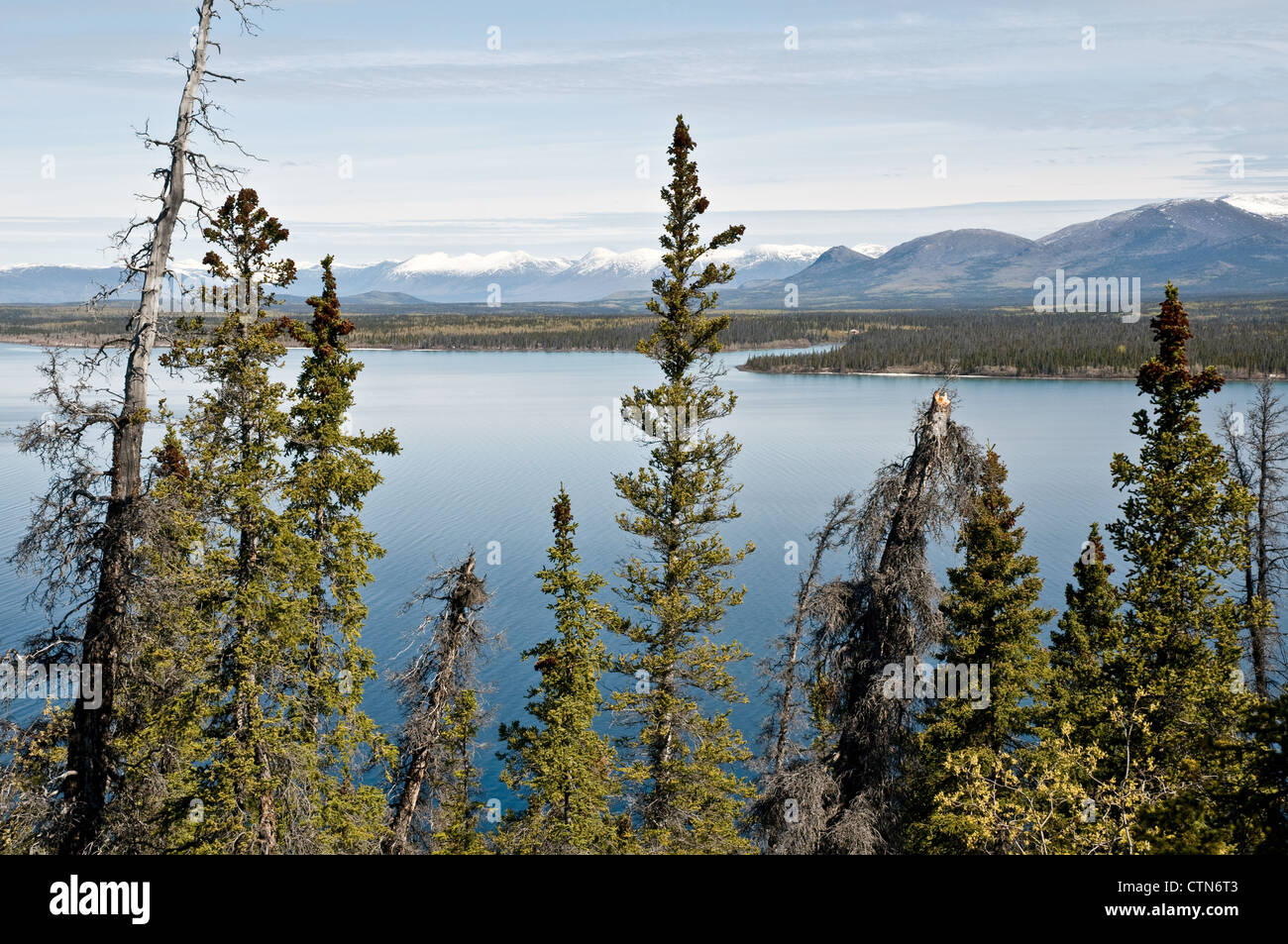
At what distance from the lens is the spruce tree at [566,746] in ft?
83.0

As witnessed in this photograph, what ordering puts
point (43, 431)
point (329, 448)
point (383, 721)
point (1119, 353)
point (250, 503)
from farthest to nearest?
point (1119, 353)
point (383, 721)
point (329, 448)
point (250, 503)
point (43, 431)

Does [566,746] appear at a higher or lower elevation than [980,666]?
lower

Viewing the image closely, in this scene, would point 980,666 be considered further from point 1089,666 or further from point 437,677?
point 437,677

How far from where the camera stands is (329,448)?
80.2ft

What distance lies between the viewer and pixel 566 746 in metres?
25.9

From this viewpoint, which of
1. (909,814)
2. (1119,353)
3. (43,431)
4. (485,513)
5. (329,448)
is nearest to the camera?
(43,431)

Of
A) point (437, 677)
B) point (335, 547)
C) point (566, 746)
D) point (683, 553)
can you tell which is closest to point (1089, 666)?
point (683, 553)

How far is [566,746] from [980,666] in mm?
11249

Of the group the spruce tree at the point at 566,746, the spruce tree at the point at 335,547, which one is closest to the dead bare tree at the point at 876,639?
the spruce tree at the point at 566,746

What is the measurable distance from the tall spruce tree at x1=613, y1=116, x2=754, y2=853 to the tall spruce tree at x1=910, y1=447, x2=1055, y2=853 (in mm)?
5253
